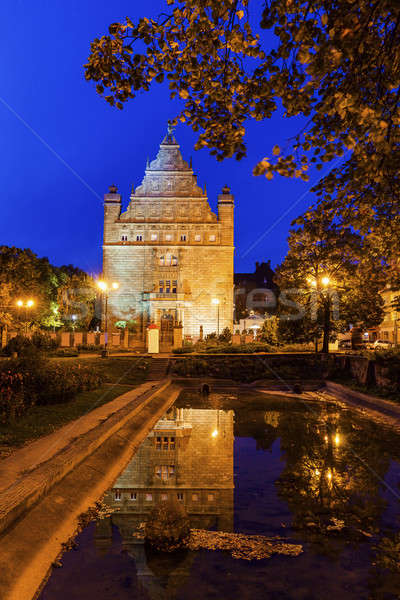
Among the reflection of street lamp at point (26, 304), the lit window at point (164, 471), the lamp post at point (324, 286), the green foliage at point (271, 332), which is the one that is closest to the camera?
the lit window at point (164, 471)

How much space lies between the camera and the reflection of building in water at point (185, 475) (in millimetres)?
6199

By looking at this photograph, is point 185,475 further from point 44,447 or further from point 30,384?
point 30,384

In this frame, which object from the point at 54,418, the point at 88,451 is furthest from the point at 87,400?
the point at 88,451

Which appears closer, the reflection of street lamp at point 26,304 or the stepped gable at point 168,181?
the reflection of street lamp at point 26,304

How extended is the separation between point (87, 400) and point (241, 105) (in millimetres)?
12051

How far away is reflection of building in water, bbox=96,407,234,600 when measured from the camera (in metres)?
4.46

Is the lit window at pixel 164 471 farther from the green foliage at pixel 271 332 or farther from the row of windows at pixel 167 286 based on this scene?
the row of windows at pixel 167 286

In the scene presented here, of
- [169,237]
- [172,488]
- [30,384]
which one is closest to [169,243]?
[169,237]

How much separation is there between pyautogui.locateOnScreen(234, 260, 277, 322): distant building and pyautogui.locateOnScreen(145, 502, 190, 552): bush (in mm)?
63442

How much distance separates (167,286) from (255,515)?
42093 millimetres

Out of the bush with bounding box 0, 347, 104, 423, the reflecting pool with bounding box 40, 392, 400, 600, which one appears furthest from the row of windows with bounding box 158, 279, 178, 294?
the reflecting pool with bounding box 40, 392, 400, 600

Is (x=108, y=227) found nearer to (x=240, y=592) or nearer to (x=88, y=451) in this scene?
(x=88, y=451)

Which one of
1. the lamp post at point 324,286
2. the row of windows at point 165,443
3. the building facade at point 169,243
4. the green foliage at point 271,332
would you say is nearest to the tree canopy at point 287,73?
the row of windows at point 165,443

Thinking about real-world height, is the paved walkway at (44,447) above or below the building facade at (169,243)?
below
